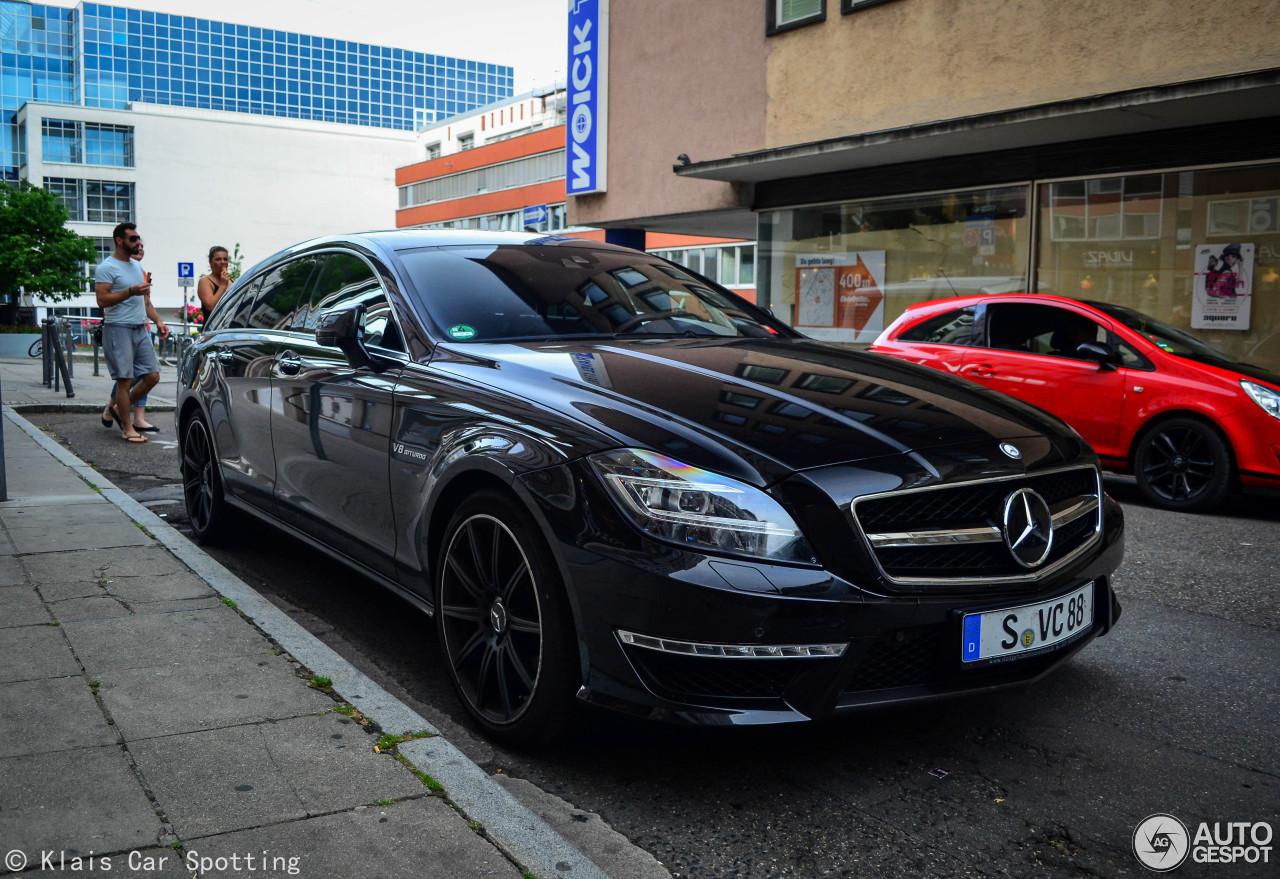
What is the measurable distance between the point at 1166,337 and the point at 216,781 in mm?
7646

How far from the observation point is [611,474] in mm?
2826

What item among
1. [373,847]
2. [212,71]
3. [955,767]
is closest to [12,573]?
[373,847]

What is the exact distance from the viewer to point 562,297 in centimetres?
417

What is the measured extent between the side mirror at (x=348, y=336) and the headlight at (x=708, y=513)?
5.01ft

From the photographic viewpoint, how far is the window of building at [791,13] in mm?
15148

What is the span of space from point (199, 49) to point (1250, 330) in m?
126

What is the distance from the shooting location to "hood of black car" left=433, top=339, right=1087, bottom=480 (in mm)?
2875

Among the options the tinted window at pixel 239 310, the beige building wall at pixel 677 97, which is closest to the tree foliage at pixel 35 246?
the beige building wall at pixel 677 97

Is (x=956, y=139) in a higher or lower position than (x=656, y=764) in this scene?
higher

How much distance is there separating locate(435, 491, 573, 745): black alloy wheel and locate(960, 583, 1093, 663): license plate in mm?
1023

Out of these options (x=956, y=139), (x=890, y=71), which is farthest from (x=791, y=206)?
(x=956, y=139)

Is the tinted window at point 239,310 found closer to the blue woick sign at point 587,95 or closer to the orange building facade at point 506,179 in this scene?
the blue woick sign at point 587,95

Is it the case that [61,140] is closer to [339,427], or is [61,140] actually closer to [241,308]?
[241,308]

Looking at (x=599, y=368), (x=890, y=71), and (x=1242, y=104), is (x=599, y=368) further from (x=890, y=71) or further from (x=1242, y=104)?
(x=890, y=71)
